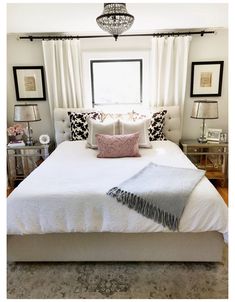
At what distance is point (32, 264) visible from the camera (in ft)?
6.89

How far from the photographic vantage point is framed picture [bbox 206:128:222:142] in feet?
11.7

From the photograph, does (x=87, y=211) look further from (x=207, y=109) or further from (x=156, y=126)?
(x=207, y=109)

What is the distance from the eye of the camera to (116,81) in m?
3.78

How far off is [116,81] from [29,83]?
1.31 m

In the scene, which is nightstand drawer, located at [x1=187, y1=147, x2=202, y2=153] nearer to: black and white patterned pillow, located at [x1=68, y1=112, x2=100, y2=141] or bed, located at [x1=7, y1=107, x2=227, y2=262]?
black and white patterned pillow, located at [x1=68, y1=112, x2=100, y2=141]

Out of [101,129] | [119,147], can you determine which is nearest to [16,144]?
[101,129]

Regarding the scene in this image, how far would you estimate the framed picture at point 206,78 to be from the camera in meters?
3.62

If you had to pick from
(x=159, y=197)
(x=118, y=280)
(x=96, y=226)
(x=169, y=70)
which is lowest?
(x=118, y=280)

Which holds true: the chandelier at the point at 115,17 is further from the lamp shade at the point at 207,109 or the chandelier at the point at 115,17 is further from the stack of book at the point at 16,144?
the stack of book at the point at 16,144

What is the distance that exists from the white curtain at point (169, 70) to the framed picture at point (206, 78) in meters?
0.19

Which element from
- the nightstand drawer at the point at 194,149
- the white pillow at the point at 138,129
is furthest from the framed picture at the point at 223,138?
the white pillow at the point at 138,129

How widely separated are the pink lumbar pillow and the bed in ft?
1.78

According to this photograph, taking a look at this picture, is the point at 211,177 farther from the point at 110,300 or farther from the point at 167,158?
the point at 110,300

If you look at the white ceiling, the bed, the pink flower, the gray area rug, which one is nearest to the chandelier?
the white ceiling
